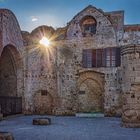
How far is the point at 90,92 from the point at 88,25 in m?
4.76

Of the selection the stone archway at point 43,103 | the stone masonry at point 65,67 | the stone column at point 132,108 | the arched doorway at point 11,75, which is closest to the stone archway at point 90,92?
the stone masonry at point 65,67

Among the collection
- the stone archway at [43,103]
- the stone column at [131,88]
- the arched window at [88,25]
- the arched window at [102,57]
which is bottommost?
the stone archway at [43,103]

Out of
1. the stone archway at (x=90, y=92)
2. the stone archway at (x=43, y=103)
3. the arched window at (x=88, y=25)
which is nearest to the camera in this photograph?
the stone archway at (x=90, y=92)

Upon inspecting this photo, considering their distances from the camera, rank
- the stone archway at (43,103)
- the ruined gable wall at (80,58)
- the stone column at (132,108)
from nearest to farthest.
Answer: the stone column at (132,108)
the ruined gable wall at (80,58)
the stone archway at (43,103)

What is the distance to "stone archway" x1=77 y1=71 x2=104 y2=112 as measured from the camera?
16000 mm

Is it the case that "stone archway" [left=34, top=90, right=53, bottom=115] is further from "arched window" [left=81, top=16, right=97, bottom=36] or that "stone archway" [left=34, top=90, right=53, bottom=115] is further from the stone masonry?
"arched window" [left=81, top=16, right=97, bottom=36]

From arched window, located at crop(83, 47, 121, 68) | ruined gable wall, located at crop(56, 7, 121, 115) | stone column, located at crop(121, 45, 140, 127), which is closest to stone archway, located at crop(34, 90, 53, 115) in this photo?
ruined gable wall, located at crop(56, 7, 121, 115)

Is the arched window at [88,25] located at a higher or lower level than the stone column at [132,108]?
higher

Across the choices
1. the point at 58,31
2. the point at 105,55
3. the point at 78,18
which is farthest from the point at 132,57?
the point at 58,31

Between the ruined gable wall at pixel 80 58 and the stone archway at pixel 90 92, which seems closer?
the ruined gable wall at pixel 80 58

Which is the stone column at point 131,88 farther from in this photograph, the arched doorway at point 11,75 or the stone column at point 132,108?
the arched doorway at point 11,75

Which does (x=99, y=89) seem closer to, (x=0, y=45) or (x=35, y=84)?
(x=35, y=84)

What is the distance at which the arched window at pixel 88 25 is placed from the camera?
16.8 metres

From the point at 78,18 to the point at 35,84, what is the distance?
5.68m
